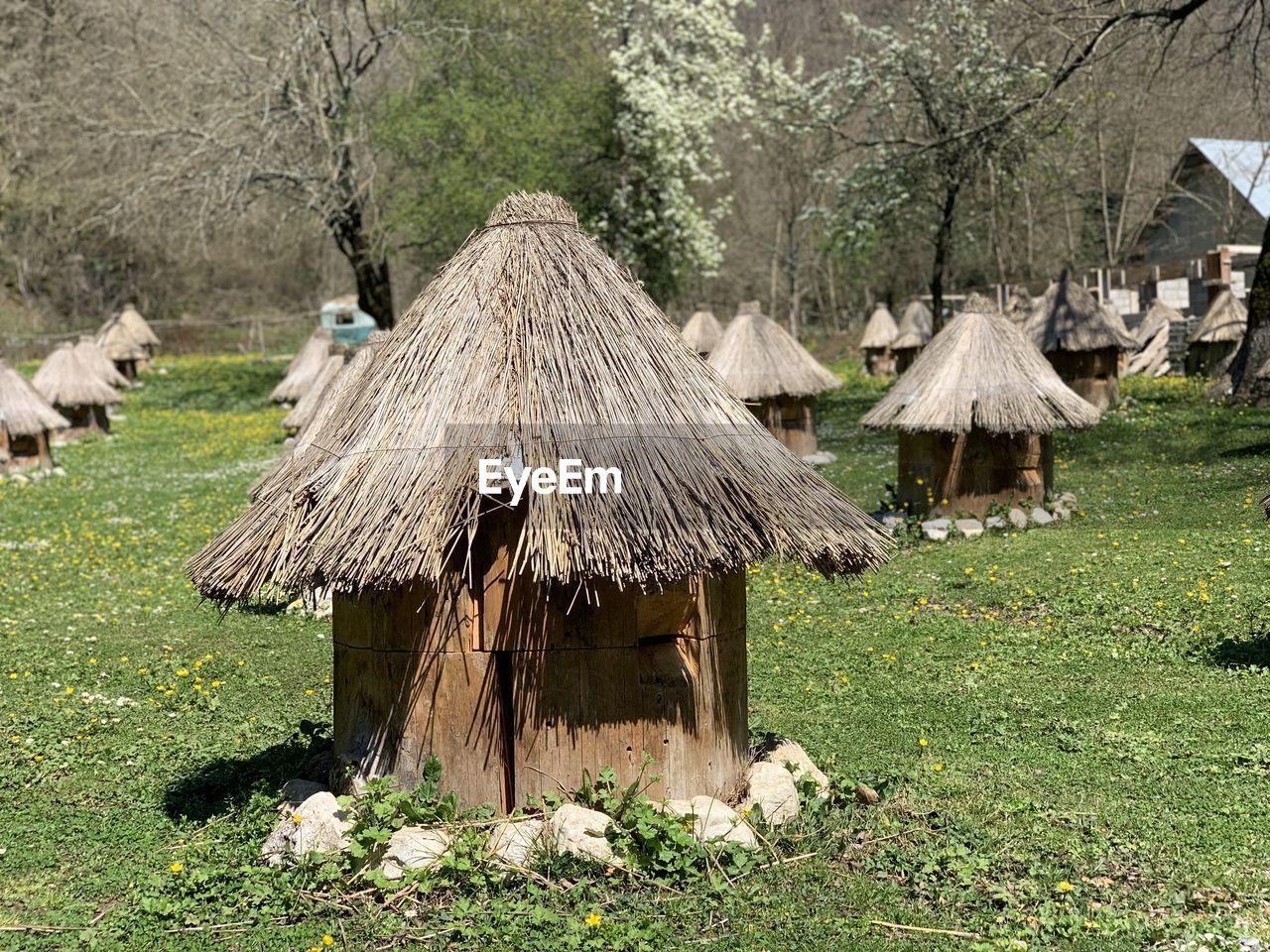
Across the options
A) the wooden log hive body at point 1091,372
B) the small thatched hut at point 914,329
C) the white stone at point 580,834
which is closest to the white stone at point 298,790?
the white stone at point 580,834

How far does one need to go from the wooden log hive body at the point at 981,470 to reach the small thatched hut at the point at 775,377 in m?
5.71

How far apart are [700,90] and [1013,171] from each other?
10.5 meters

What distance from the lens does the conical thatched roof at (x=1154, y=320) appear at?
97.7 feet

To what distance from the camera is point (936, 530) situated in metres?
13.6

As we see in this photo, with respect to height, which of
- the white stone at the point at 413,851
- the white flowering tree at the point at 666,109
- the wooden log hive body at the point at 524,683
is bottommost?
the white stone at the point at 413,851

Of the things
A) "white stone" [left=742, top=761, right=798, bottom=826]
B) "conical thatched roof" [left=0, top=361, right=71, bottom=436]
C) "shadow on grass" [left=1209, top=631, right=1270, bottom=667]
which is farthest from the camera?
"conical thatched roof" [left=0, top=361, right=71, bottom=436]

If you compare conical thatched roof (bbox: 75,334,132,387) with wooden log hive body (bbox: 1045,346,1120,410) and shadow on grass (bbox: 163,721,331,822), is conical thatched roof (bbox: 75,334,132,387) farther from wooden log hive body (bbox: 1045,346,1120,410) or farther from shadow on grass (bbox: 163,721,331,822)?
shadow on grass (bbox: 163,721,331,822)

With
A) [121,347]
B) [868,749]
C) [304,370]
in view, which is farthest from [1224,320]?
[121,347]

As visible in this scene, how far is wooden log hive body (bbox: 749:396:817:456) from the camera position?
1994cm

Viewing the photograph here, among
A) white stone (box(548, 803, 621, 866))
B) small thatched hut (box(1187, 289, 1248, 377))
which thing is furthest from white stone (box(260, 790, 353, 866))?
small thatched hut (box(1187, 289, 1248, 377))

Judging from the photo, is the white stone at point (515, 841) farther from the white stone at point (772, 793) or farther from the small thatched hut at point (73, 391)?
the small thatched hut at point (73, 391)

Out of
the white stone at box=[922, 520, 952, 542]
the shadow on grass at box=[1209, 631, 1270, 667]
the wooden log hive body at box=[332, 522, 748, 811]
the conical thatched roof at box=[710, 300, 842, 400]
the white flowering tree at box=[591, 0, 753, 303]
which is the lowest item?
the shadow on grass at box=[1209, 631, 1270, 667]

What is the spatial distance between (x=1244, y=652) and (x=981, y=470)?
520 centimetres

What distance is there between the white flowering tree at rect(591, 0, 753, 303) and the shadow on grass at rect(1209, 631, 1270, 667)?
24969 millimetres
